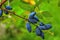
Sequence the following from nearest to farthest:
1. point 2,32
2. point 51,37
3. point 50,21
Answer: point 51,37 → point 50,21 → point 2,32

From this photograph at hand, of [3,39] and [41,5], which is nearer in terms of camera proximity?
[41,5]

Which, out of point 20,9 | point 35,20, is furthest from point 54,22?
point 35,20

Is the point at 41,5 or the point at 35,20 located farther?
the point at 41,5

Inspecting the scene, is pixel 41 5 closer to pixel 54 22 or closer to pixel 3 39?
pixel 54 22

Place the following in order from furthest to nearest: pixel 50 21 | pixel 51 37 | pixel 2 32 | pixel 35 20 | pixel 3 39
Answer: pixel 2 32 → pixel 3 39 → pixel 50 21 → pixel 51 37 → pixel 35 20

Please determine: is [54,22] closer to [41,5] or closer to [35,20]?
[41,5]

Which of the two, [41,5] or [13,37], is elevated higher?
[41,5]

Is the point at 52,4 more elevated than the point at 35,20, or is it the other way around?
the point at 52,4

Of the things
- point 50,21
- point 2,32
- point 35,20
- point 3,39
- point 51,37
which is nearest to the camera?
point 35,20

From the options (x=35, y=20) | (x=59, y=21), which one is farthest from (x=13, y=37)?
(x=35, y=20)
